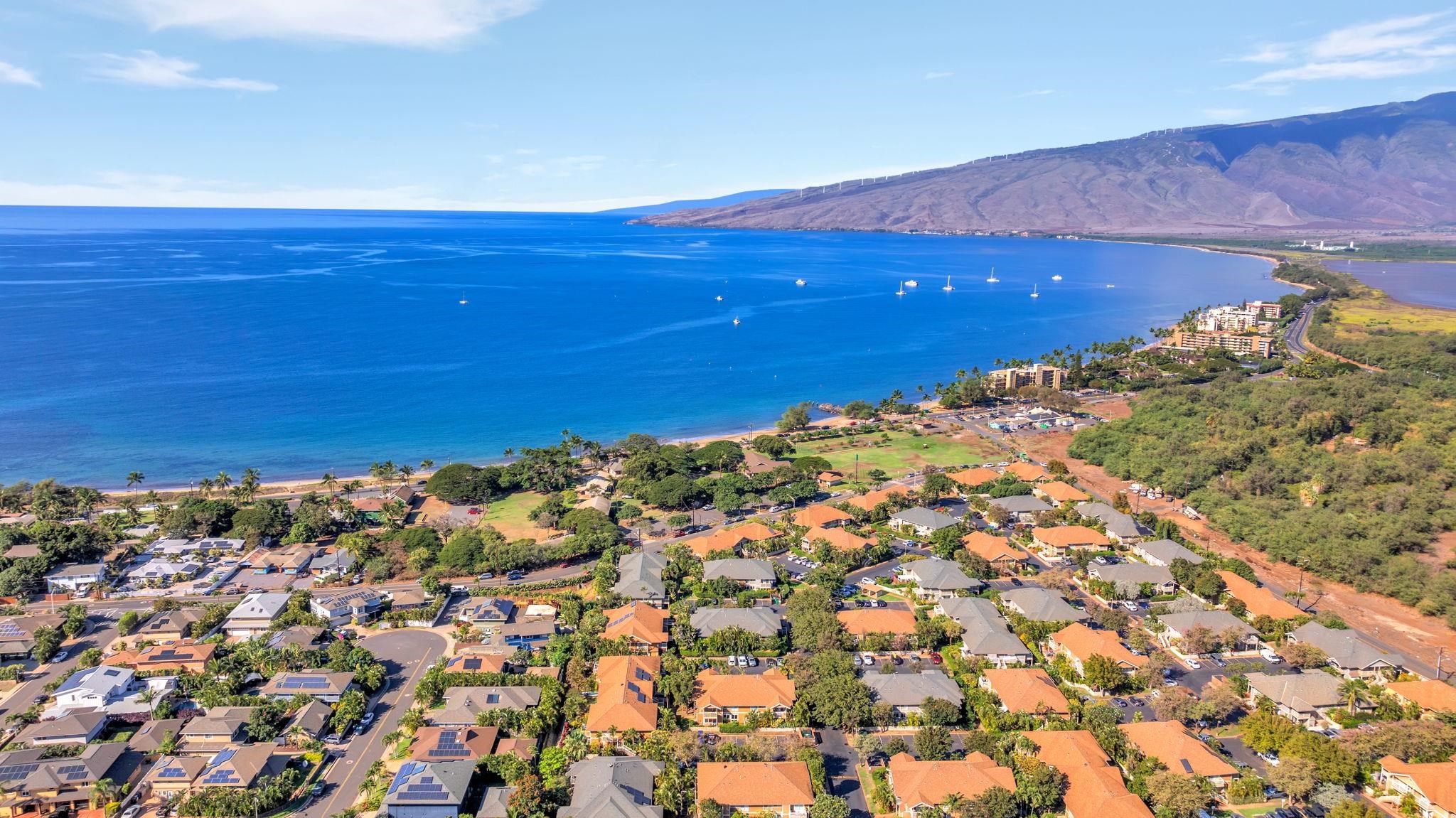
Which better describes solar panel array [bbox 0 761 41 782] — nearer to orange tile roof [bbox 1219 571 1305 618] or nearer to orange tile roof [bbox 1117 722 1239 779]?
orange tile roof [bbox 1117 722 1239 779]

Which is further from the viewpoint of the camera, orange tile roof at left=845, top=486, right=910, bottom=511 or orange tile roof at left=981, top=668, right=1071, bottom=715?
orange tile roof at left=845, top=486, right=910, bottom=511

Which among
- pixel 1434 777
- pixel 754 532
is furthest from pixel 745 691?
pixel 1434 777

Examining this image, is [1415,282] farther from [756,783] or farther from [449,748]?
[449,748]

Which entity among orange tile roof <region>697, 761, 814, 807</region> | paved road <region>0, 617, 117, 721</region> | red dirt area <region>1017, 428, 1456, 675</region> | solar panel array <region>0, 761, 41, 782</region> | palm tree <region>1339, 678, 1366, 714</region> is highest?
solar panel array <region>0, 761, 41, 782</region>

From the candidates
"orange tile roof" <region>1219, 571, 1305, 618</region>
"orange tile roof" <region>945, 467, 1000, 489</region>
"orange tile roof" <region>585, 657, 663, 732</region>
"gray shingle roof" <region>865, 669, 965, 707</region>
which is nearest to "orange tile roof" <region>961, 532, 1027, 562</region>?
"orange tile roof" <region>1219, 571, 1305, 618</region>

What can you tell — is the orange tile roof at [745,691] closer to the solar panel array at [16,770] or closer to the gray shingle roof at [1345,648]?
the solar panel array at [16,770]

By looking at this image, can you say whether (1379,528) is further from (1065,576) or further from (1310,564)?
(1065,576)

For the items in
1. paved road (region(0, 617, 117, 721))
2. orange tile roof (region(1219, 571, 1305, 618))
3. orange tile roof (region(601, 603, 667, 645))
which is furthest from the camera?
orange tile roof (region(1219, 571, 1305, 618))

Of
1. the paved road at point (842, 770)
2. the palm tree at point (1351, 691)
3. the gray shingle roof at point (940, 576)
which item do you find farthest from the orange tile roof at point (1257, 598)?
the paved road at point (842, 770)
